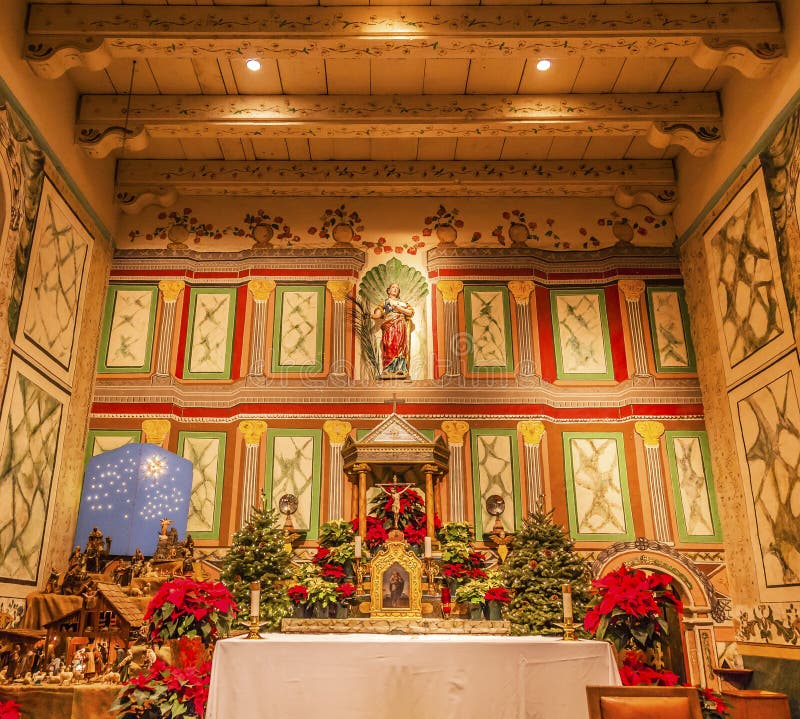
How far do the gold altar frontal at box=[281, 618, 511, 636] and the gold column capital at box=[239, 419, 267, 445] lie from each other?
3.47 metres

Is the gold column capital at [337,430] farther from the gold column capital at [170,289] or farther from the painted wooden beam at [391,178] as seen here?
the painted wooden beam at [391,178]

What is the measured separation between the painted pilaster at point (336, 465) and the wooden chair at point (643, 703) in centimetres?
555

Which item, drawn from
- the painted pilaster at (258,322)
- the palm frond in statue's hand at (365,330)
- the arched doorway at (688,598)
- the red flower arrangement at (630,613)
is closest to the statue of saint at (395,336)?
the palm frond in statue's hand at (365,330)

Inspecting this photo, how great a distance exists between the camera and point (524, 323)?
10.6 metres

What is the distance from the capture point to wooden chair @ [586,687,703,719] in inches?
166

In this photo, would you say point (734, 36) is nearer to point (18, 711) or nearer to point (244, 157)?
point (244, 157)

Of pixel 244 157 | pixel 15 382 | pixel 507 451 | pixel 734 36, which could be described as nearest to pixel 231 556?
pixel 15 382

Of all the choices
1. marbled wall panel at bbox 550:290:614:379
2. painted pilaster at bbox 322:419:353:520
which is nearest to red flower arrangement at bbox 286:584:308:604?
painted pilaster at bbox 322:419:353:520

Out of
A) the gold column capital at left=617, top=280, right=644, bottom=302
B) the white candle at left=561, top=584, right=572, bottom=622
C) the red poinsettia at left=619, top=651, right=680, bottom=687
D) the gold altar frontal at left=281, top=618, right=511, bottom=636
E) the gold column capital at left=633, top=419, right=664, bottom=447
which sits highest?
the gold column capital at left=617, top=280, right=644, bottom=302

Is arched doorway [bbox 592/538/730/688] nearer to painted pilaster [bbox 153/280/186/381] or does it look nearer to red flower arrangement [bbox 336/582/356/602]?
red flower arrangement [bbox 336/582/356/602]

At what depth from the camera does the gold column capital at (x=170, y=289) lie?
10594mm

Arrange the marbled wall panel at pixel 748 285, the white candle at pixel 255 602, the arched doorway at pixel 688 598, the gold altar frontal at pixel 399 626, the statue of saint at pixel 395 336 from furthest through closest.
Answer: the statue of saint at pixel 395 336
the arched doorway at pixel 688 598
the marbled wall panel at pixel 748 285
the gold altar frontal at pixel 399 626
the white candle at pixel 255 602

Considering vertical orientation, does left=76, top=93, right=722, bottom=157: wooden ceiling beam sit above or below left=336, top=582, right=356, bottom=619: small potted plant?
above

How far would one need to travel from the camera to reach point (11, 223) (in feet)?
25.5
